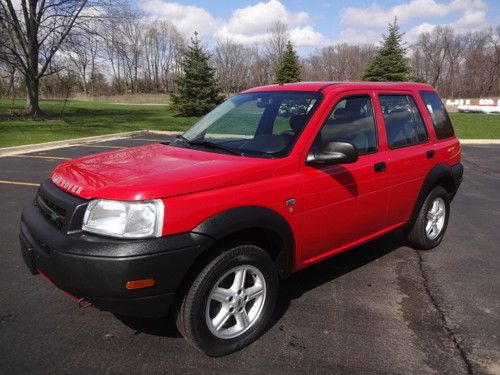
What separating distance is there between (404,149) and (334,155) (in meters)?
1.36

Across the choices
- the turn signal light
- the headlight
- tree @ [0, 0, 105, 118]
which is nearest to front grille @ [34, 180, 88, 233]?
the headlight

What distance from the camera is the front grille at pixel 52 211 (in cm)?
294

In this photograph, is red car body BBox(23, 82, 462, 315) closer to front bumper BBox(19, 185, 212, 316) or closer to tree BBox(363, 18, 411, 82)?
front bumper BBox(19, 185, 212, 316)

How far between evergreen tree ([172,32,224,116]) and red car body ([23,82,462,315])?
1007 inches

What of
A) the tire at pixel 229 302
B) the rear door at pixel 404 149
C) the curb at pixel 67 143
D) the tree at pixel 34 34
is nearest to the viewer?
the tire at pixel 229 302

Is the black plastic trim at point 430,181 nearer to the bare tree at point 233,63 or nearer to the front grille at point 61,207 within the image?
the front grille at point 61,207

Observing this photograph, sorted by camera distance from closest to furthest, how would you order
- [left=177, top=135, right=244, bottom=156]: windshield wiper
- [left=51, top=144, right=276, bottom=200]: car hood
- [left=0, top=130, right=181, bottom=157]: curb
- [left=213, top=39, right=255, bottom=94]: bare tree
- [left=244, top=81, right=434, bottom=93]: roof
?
1. [left=51, top=144, right=276, bottom=200]: car hood
2. [left=177, top=135, right=244, bottom=156]: windshield wiper
3. [left=244, top=81, right=434, bottom=93]: roof
4. [left=0, top=130, right=181, bottom=157]: curb
5. [left=213, top=39, right=255, bottom=94]: bare tree

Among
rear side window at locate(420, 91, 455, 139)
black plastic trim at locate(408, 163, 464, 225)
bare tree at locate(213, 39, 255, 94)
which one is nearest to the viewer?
black plastic trim at locate(408, 163, 464, 225)

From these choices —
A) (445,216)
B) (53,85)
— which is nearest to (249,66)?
(53,85)

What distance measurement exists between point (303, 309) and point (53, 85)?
57517 mm

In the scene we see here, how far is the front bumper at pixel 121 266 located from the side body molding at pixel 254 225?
86mm

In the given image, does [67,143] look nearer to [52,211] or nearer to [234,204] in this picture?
[52,211]

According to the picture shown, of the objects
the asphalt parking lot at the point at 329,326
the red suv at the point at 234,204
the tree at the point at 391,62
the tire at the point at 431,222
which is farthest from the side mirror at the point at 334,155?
the tree at the point at 391,62

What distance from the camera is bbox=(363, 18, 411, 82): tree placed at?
113 feet
